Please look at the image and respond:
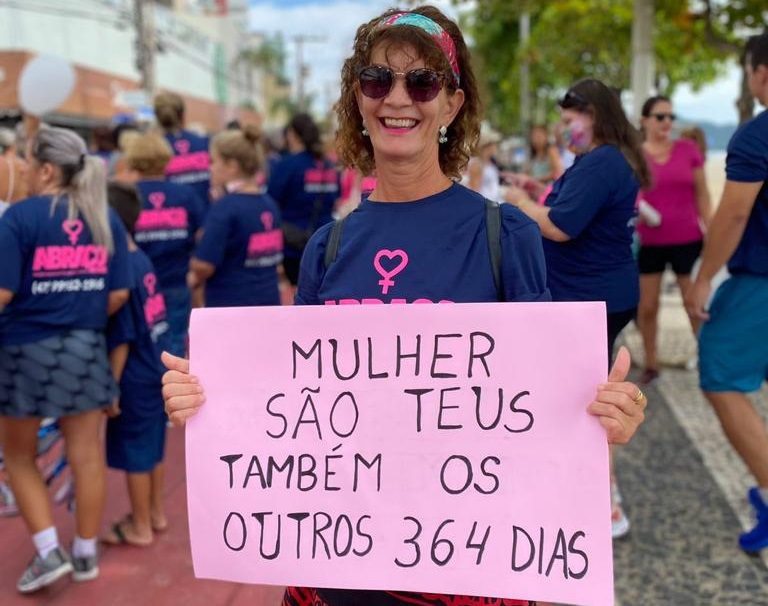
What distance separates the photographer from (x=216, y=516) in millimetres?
1722

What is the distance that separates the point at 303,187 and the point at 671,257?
2.77 m

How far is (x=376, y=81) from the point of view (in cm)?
170

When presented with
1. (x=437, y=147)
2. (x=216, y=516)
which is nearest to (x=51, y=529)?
(x=216, y=516)

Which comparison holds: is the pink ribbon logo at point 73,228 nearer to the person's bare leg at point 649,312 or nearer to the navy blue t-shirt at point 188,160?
the navy blue t-shirt at point 188,160

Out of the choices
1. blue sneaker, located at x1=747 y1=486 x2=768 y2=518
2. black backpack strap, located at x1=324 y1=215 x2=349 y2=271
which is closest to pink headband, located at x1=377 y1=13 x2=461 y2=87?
black backpack strap, located at x1=324 y1=215 x2=349 y2=271

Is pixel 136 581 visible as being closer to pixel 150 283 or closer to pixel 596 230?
pixel 150 283

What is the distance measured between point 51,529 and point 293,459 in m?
2.01

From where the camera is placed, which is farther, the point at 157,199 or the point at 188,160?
the point at 188,160

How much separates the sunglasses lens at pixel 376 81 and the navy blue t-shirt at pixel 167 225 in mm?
3134

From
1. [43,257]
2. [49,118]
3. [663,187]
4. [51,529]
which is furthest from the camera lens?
[49,118]

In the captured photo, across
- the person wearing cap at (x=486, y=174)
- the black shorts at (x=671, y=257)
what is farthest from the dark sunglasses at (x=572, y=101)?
the person wearing cap at (x=486, y=174)

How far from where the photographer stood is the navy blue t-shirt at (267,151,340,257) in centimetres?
597

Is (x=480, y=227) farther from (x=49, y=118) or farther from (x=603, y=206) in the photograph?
(x=49, y=118)

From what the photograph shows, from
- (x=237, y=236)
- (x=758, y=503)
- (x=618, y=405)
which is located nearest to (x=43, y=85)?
(x=237, y=236)
